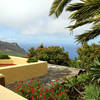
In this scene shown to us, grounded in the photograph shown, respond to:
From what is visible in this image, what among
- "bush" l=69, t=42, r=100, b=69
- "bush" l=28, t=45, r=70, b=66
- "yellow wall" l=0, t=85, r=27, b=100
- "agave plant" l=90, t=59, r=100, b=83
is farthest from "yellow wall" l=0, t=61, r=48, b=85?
"bush" l=28, t=45, r=70, b=66

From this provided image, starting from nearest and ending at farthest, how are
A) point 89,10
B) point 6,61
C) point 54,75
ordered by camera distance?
point 89,10 → point 54,75 → point 6,61

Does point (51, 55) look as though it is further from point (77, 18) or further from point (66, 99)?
point (66, 99)

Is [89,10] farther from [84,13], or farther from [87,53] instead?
[87,53]

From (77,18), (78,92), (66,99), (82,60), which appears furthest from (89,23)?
(82,60)

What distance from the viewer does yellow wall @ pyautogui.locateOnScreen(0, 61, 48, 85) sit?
5.91 m

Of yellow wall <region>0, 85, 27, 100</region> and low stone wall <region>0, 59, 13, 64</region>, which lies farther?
low stone wall <region>0, 59, 13, 64</region>

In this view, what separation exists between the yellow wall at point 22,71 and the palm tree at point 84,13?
2709mm

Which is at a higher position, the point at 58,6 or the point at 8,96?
the point at 58,6

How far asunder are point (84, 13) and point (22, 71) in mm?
4080

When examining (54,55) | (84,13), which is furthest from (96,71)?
(54,55)

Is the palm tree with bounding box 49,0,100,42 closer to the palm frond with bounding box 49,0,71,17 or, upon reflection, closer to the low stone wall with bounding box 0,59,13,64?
the palm frond with bounding box 49,0,71,17

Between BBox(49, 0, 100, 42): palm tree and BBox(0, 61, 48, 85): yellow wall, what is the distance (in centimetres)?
271

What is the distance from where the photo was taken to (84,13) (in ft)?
16.4

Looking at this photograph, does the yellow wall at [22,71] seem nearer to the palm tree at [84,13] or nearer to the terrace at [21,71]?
the terrace at [21,71]
